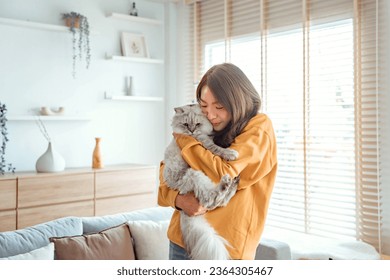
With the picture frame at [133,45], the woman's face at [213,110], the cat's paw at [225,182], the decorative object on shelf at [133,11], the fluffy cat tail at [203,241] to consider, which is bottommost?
the fluffy cat tail at [203,241]

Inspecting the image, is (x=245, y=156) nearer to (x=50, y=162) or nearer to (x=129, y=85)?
(x=50, y=162)

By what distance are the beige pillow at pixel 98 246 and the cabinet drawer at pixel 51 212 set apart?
126 centimetres

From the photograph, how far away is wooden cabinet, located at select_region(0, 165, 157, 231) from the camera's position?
3053mm

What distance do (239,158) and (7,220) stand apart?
2338mm

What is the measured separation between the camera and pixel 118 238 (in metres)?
2.05

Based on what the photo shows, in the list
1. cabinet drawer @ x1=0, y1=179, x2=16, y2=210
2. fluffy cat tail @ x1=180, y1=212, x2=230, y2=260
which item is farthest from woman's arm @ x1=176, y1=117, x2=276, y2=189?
cabinet drawer @ x1=0, y1=179, x2=16, y2=210

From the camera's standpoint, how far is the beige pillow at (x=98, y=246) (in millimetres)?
1876

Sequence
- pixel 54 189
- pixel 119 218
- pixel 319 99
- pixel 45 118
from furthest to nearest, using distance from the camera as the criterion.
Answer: pixel 45 118
pixel 54 189
pixel 319 99
pixel 119 218

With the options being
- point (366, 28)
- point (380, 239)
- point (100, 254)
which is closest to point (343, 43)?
point (366, 28)

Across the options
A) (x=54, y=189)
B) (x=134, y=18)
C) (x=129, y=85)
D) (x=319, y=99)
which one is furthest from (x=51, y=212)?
(x=319, y=99)

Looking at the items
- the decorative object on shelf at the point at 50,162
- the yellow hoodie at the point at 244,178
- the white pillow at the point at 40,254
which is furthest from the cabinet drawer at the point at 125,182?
the yellow hoodie at the point at 244,178

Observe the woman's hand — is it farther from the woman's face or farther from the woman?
the woman's face

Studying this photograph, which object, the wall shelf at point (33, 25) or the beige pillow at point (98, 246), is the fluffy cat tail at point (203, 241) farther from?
the wall shelf at point (33, 25)

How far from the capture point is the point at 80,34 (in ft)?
12.1
